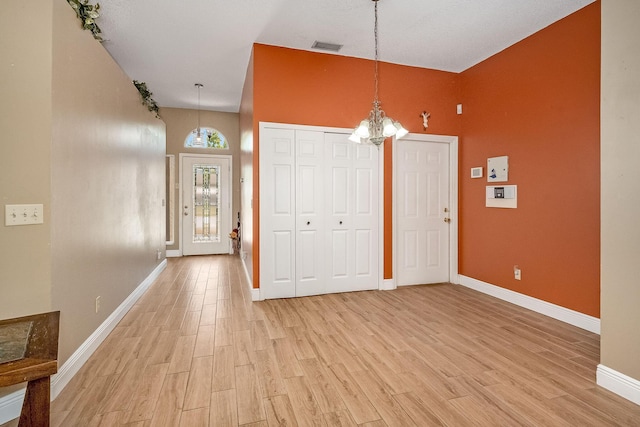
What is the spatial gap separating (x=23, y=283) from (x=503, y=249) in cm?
459

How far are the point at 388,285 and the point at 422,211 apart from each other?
3.87ft

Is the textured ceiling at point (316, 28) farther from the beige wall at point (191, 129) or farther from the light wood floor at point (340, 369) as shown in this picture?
the light wood floor at point (340, 369)

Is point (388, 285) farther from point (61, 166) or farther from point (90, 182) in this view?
point (61, 166)

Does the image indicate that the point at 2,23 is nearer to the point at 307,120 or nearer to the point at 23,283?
the point at 23,283

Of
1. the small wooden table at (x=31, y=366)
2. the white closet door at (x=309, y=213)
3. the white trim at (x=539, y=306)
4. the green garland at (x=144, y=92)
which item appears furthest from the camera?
the green garland at (x=144, y=92)

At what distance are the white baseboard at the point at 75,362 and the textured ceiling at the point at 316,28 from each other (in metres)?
3.08

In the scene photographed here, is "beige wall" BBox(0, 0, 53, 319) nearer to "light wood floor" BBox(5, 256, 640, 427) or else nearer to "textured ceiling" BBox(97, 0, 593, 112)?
"light wood floor" BBox(5, 256, 640, 427)

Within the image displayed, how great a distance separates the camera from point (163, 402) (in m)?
1.91

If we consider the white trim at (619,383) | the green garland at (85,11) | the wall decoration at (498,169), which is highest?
the green garland at (85,11)

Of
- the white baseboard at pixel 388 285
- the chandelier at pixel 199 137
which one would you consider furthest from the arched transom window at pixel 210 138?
the white baseboard at pixel 388 285

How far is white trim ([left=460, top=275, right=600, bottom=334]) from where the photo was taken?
9.89 feet

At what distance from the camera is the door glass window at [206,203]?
23.4 feet

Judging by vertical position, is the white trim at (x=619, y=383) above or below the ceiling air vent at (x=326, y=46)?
below

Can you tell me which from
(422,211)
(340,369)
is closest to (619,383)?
(340,369)
